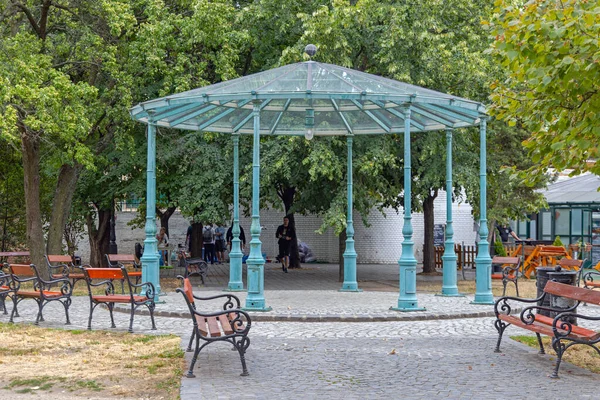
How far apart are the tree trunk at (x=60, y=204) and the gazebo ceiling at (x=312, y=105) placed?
542cm

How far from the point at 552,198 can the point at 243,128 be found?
58.3ft

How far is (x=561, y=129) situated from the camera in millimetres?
9883

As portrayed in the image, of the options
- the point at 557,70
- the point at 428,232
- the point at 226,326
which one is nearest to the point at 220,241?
the point at 428,232

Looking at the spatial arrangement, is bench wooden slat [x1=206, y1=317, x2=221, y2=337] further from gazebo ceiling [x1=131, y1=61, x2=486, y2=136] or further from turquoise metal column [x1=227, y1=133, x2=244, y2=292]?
turquoise metal column [x1=227, y1=133, x2=244, y2=292]

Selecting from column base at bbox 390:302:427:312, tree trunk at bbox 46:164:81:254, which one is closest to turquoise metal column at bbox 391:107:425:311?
column base at bbox 390:302:427:312

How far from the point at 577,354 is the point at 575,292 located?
119 cm

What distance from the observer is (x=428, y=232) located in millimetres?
26438

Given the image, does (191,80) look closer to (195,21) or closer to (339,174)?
(195,21)

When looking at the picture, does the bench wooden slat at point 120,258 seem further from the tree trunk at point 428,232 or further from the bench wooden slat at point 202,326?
the tree trunk at point 428,232

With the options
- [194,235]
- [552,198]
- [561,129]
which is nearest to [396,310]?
[561,129]

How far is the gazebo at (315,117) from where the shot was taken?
14.5 meters

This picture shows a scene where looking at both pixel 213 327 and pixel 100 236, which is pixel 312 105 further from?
pixel 100 236

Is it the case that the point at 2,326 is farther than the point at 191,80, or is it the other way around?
the point at 191,80

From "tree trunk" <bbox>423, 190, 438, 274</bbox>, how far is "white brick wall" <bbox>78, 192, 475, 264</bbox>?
27.8 ft
